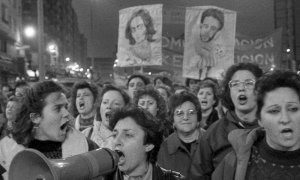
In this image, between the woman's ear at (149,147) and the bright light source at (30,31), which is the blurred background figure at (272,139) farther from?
the bright light source at (30,31)

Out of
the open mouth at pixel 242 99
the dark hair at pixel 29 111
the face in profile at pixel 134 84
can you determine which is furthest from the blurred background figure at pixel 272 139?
the face in profile at pixel 134 84

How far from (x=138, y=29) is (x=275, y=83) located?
252 inches

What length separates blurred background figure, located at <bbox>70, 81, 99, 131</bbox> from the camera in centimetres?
577

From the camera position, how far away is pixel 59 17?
102625 millimetres

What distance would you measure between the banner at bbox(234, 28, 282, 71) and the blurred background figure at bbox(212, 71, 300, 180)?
24.3ft

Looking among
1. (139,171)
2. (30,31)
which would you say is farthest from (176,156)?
(30,31)

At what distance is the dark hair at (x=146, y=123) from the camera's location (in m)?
3.03

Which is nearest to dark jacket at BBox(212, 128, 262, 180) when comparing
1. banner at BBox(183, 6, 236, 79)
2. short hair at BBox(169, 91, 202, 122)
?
short hair at BBox(169, 91, 202, 122)

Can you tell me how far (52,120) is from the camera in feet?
10.5

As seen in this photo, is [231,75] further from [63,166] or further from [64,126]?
[63,166]

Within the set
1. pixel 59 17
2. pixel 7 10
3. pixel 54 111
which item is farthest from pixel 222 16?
pixel 59 17

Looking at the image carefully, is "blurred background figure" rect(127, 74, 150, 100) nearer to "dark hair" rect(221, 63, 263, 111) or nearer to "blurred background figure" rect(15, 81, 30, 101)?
"blurred background figure" rect(15, 81, 30, 101)

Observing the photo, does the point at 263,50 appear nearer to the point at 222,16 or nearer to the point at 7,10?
the point at 222,16

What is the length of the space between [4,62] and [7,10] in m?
5.91
